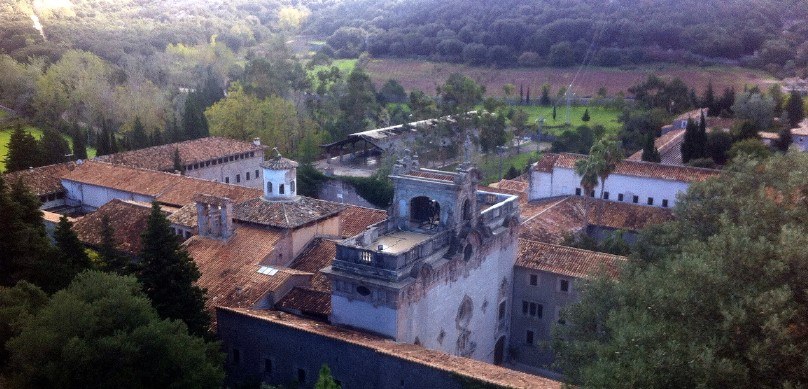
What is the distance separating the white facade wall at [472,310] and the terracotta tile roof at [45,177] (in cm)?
2701

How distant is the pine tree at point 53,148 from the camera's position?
166 feet

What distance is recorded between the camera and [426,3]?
4870 inches

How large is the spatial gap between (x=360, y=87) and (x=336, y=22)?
73277mm

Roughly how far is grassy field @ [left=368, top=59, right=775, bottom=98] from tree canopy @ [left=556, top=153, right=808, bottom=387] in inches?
2583

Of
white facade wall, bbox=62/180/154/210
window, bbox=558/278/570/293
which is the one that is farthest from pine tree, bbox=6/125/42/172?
window, bbox=558/278/570/293

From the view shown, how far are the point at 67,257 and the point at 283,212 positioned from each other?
8.48 meters

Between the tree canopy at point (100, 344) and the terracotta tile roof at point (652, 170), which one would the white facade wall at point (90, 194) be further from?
the terracotta tile roof at point (652, 170)

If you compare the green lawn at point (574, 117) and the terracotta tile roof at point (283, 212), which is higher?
the terracotta tile roof at point (283, 212)

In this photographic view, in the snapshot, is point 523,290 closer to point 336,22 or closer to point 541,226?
point 541,226

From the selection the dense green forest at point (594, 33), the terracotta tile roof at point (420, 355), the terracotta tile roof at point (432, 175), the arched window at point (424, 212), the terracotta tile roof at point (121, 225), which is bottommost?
the terracotta tile roof at point (420, 355)

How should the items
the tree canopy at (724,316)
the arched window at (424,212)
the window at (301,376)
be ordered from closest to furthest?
the tree canopy at (724,316)
the window at (301,376)
the arched window at (424,212)

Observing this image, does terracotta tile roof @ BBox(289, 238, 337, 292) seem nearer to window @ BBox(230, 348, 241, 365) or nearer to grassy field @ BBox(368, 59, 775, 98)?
window @ BBox(230, 348, 241, 365)

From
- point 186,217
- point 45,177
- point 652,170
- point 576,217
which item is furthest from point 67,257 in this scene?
point 652,170

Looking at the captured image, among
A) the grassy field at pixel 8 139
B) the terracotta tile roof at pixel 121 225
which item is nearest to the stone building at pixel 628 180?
the terracotta tile roof at pixel 121 225
